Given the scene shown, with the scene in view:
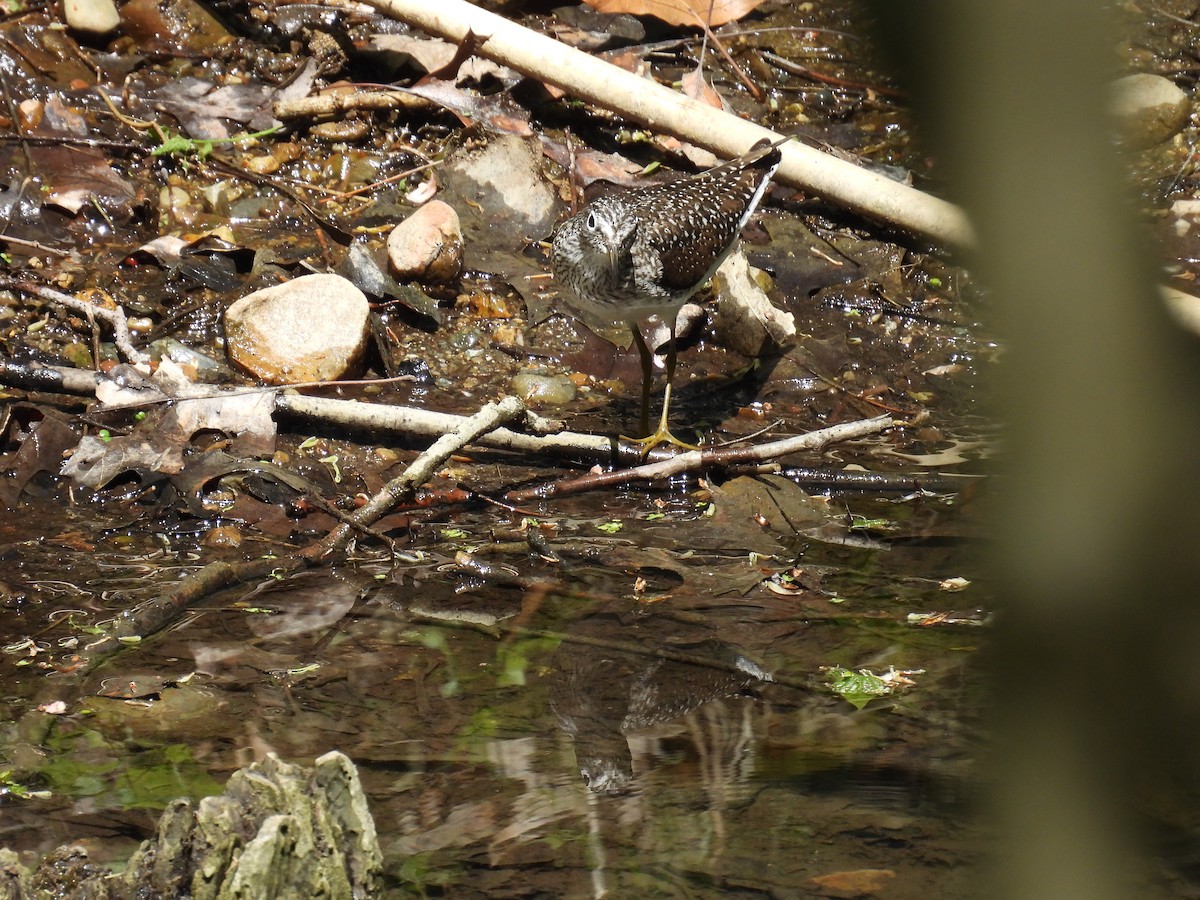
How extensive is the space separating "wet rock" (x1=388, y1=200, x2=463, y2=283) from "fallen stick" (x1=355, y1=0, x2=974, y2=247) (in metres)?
1.33

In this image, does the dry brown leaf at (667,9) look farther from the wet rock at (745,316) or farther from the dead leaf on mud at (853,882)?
the dead leaf on mud at (853,882)

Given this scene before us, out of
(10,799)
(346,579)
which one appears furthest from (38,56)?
(10,799)

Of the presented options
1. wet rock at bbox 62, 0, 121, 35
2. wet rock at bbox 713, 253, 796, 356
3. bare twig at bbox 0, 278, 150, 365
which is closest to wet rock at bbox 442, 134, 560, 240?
wet rock at bbox 713, 253, 796, 356

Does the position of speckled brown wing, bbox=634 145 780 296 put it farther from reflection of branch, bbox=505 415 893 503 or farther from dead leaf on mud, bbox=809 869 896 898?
dead leaf on mud, bbox=809 869 896 898

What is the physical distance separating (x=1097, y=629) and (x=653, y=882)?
2.35 m

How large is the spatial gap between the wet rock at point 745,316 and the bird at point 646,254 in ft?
1.07

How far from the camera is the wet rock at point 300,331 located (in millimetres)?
5996

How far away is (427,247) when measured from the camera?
6703 mm

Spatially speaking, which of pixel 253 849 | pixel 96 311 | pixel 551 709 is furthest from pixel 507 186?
pixel 253 849

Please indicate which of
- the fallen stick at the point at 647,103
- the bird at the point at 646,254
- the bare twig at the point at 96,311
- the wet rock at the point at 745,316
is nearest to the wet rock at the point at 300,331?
the bare twig at the point at 96,311

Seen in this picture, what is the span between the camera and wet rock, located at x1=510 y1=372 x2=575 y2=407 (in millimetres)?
6366

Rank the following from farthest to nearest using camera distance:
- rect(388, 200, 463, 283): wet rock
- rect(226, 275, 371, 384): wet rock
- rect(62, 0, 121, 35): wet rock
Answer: rect(62, 0, 121, 35): wet rock < rect(388, 200, 463, 283): wet rock < rect(226, 275, 371, 384): wet rock

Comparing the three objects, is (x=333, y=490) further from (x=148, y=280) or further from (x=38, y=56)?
(x=38, y=56)

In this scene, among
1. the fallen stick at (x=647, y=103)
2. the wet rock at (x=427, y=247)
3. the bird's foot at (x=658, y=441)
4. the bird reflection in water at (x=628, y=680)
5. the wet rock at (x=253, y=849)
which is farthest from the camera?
the fallen stick at (x=647, y=103)
